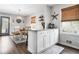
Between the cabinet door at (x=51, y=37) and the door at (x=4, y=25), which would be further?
the cabinet door at (x=51, y=37)

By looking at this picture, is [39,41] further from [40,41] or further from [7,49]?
[7,49]

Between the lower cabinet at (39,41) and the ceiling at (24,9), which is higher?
the ceiling at (24,9)

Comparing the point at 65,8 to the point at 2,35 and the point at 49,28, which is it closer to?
the point at 49,28

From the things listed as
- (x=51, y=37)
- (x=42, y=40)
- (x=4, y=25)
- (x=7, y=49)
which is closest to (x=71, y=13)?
(x=51, y=37)

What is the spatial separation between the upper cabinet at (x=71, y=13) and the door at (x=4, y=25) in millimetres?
1755

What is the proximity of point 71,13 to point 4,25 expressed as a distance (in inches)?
79.7

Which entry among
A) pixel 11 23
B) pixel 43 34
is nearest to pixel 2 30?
pixel 11 23

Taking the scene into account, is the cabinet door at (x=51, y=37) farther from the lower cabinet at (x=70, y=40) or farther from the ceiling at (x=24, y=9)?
the ceiling at (x=24, y=9)

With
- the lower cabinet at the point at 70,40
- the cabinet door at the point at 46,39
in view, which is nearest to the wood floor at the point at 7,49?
the cabinet door at the point at 46,39

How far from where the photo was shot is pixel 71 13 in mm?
2158

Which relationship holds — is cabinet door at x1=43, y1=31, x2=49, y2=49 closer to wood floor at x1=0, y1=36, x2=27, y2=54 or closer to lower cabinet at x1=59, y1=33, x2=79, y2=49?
lower cabinet at x1=59, y1=33, x2=79, y2=49

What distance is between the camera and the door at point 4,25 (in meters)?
1.75

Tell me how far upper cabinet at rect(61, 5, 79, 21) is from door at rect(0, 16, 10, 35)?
1.75m

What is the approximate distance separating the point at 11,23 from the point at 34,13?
0.70 metres
